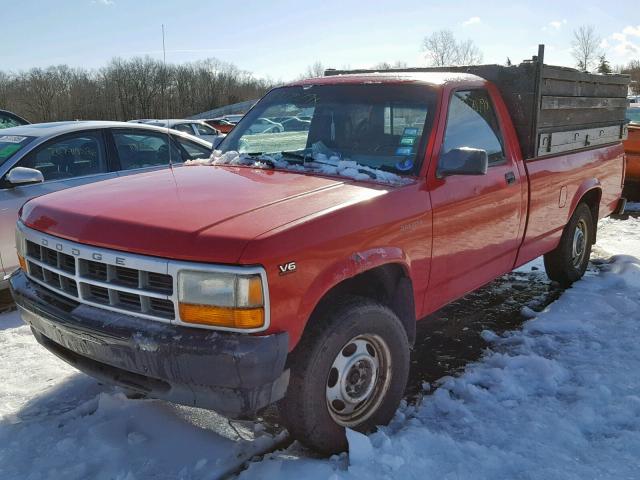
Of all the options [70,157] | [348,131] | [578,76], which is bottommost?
[70,157]

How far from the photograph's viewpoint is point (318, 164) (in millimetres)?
3430

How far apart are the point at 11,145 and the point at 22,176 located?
26.8 inches

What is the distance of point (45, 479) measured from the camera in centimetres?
263

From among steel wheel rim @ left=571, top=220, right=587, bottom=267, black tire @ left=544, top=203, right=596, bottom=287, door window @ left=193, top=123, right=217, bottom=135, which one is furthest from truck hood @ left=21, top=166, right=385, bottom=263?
door window @ left=193, top=123, right=217, bottom=135

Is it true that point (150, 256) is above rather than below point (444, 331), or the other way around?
above

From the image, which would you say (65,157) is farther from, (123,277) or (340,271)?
(340,271)

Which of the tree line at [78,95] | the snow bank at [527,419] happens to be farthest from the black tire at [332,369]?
the tree line at [78,95]

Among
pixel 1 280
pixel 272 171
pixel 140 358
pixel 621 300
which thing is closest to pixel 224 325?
pixel 140 358

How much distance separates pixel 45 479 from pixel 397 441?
168cm

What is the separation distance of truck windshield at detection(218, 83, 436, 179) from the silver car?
181 centimetres

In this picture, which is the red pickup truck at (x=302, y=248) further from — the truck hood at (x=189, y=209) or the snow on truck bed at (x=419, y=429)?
the snow on truck bed at (x=419, y=429)

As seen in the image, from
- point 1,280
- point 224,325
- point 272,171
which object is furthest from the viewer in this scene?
point 1,280

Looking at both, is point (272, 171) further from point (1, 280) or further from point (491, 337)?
point (1, 280)

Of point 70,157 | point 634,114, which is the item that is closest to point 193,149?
point 70,157
